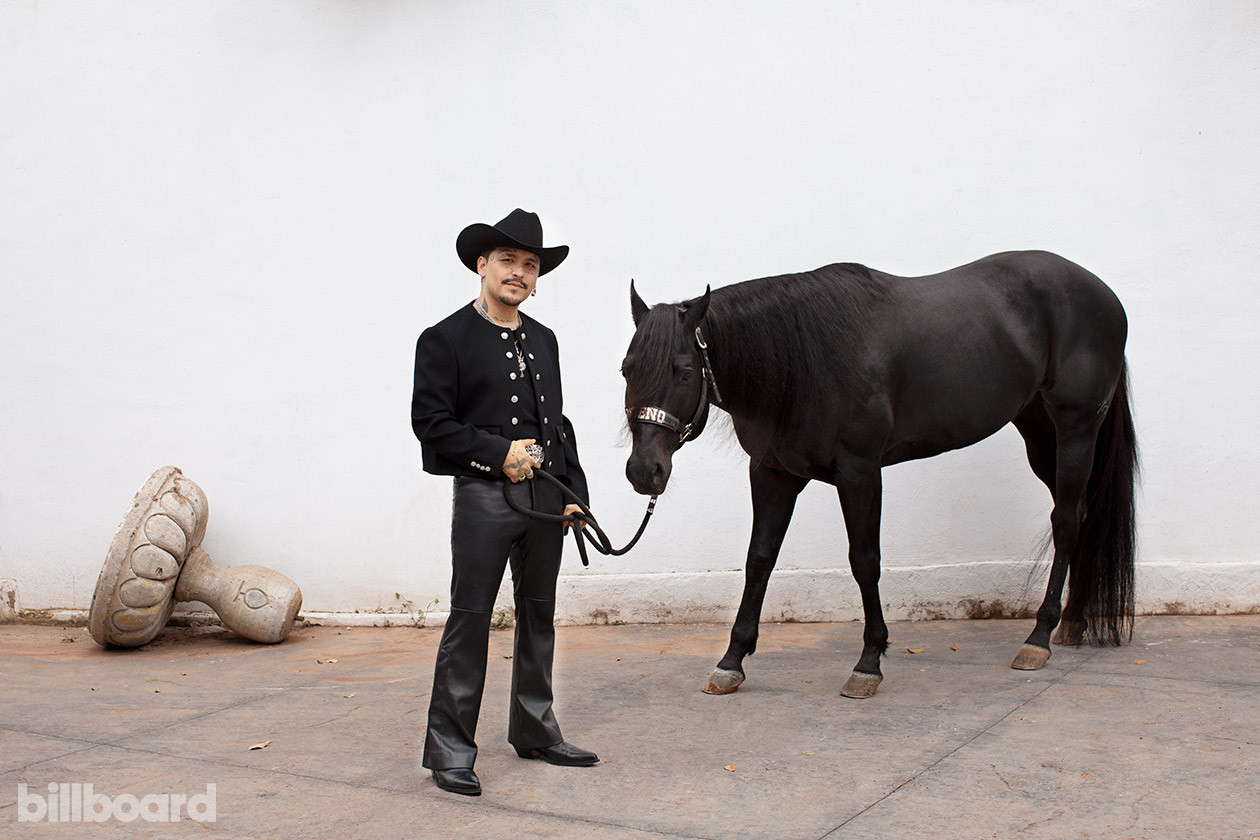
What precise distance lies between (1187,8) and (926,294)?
8.09 ft

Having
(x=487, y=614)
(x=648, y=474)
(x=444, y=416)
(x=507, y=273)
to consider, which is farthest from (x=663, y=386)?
(x=487, y=614)

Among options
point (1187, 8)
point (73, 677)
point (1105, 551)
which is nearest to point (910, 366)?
point (1105, 551)

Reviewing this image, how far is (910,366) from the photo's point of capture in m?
4.39

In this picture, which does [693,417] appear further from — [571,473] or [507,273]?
[507,273]

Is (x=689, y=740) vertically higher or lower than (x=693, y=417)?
lower

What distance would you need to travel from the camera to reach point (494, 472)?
3.13 meters

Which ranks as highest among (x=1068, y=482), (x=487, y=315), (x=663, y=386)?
(x=487, y=315)

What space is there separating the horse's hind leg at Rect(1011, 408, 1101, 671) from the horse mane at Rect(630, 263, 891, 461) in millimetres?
1201

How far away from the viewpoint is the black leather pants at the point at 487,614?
312 cm

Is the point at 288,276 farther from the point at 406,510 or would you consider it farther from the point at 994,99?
the point at 994,99

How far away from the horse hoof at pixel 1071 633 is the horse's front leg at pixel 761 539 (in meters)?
1.54

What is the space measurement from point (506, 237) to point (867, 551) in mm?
2038

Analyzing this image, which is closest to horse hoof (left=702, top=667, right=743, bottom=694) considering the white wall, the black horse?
the black horse

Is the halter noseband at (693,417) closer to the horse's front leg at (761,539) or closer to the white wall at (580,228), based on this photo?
the horse's front leg at (761,539)
